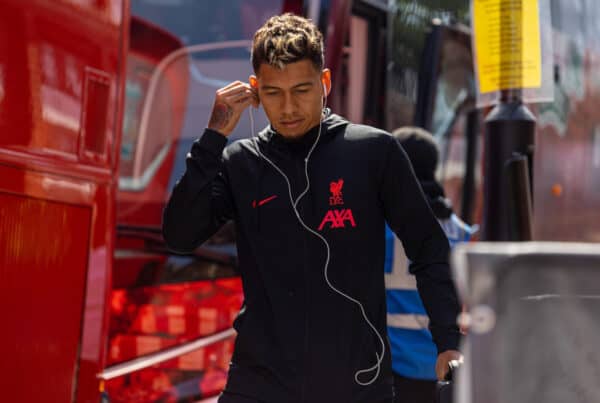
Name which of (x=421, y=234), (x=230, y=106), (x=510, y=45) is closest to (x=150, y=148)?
(x=510, y=45)

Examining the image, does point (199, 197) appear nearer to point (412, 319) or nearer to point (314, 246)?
point (314, 246)

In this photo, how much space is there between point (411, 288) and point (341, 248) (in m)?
1.44

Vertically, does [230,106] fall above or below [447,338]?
above

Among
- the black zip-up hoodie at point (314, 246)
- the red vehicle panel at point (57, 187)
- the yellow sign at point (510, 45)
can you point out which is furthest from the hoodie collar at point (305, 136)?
the yellow sign at point (510, 45)

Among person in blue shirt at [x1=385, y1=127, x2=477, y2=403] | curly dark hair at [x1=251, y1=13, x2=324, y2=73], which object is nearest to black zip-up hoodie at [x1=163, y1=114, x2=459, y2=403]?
curly dark hair at [x1=251, y1=13, x2=324, y2=73]

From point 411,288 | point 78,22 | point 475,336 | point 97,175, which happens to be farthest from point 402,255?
point 475,336

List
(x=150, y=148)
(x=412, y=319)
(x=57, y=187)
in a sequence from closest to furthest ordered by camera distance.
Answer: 1. (x=57, y=187)
2. (x=412, y=319)
3. (x=150, y=148)

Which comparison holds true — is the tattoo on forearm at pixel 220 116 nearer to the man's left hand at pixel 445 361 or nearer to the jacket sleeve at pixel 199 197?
the jacket sleeve at pixel 199 197

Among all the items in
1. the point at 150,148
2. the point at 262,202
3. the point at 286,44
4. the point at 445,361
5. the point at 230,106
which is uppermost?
the point at 150,148

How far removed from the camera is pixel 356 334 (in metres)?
2.31

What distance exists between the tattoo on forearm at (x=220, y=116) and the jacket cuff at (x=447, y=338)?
753mm

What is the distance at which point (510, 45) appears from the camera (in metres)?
3.53

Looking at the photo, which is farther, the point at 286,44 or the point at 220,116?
the point at 220,116

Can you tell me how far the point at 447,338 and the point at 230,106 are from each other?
813mm
